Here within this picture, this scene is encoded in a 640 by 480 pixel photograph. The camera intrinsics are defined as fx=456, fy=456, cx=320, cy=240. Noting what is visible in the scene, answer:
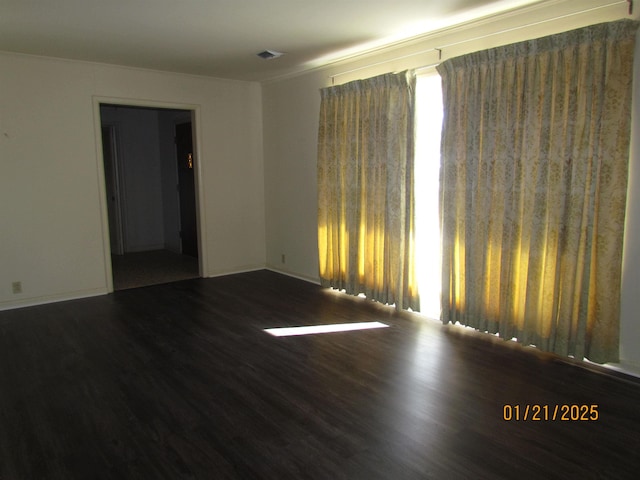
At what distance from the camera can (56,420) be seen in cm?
260

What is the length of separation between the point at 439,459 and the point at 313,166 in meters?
3.95

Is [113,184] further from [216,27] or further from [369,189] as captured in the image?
[369,189]

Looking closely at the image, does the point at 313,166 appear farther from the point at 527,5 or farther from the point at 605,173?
the point at 605,173

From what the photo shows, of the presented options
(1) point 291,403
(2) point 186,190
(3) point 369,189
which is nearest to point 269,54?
(3) point 369,189

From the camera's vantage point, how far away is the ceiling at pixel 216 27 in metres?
3.29

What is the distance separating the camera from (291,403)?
9.03 feet

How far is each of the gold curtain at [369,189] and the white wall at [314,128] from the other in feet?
0.88

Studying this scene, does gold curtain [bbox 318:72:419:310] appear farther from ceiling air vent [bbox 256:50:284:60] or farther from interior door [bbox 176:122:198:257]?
interior door [bbox 176:122:198:257]

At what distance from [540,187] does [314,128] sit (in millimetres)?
2922

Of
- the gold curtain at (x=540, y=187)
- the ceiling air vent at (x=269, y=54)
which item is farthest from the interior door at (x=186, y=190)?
the gold curtain at (x=540, y=187)
